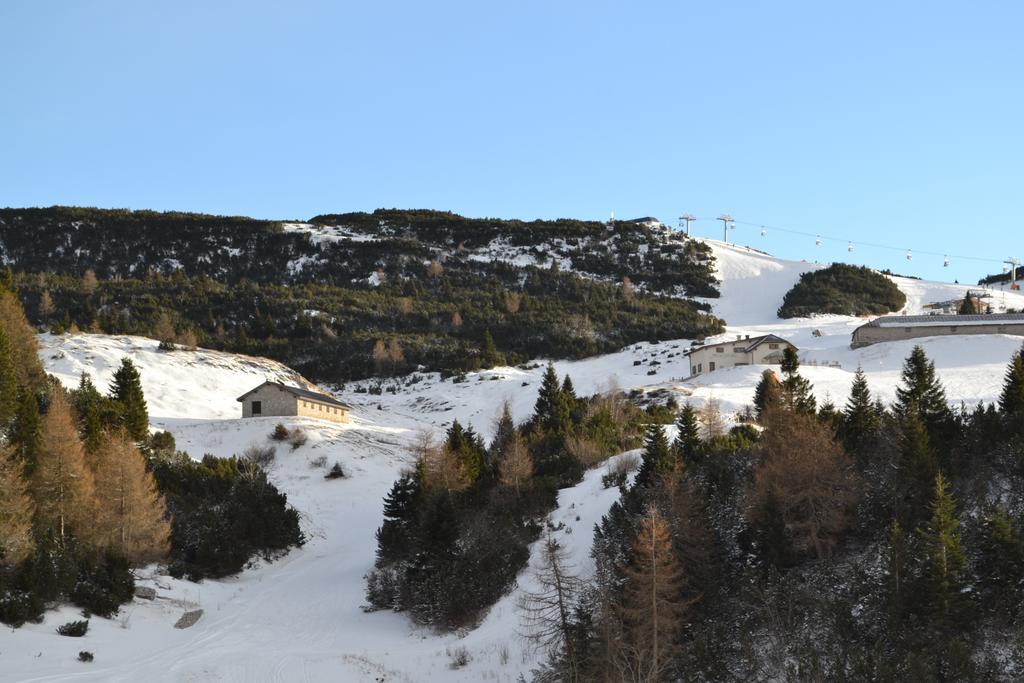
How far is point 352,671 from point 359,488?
78.7 ft

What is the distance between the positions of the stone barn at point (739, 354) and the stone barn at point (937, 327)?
10.5 meters

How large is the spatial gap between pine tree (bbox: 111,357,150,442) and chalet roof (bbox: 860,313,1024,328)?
6215 centimetres

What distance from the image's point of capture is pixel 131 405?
2026 inches

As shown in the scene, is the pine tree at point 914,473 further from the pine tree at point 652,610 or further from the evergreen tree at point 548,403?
the evergreen tree at point 548,403

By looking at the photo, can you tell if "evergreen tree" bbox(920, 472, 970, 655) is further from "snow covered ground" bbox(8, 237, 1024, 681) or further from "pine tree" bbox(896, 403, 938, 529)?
"snow covered ground" bbox(8, 237, 1024, 681)

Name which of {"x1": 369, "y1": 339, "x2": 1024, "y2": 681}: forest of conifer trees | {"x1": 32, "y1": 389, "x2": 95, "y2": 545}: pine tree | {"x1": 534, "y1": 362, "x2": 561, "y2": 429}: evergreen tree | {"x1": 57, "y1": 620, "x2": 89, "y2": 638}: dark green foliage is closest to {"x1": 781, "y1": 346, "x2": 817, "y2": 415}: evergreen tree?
{"x1": 369, "y1": 339, "x2": 1024, "y2": 681}: forest of conifer trees

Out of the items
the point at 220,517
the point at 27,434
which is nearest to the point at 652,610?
the point at 220,517

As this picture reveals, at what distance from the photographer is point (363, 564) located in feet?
137

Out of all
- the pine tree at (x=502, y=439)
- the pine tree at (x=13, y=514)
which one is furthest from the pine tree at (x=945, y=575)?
the pine tree at (x=13, y=514)

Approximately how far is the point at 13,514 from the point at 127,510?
197 inches

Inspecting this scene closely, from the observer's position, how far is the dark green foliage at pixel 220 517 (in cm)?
4056

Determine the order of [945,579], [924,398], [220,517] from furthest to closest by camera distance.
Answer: [220,517]
[924,398]
[945,579]

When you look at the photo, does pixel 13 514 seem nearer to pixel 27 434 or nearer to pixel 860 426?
pixel 27 434

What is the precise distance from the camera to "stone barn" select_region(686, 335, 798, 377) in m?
78.4
